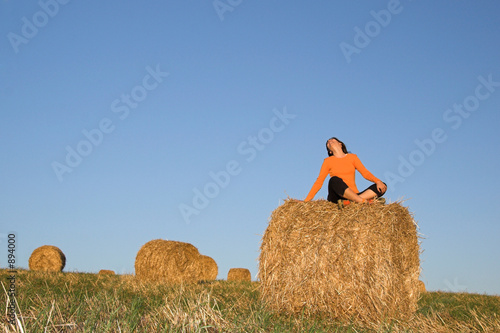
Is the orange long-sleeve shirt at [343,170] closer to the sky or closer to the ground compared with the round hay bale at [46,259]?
closer to the ground

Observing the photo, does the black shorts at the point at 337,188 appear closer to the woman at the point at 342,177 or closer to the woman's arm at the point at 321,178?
the woman at the point at 342,177

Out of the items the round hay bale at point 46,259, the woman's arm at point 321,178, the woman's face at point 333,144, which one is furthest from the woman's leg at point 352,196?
the round hay bale at point 46,259

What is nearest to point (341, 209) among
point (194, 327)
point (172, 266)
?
point (194, 327)

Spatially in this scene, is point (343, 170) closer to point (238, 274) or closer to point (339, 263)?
point (339, 263)

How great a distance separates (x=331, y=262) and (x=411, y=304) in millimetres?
1666

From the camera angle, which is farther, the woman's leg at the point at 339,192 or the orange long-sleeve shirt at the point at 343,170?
the orange long-sleeve shirt at the point at 343,170

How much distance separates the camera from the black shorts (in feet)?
22.8

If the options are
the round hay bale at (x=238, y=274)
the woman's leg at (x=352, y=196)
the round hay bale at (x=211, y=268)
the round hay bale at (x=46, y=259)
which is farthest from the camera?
the round hay bale at (x=238, y=274)

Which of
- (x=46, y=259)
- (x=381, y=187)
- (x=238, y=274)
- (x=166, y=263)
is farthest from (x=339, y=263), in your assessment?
(x=46, y=259)

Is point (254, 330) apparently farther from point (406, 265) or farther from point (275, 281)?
point (406, 265)

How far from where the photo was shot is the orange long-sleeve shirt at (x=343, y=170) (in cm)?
738

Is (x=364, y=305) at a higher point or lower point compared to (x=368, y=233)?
lower

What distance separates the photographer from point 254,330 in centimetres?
431

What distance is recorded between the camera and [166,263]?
1414cm
